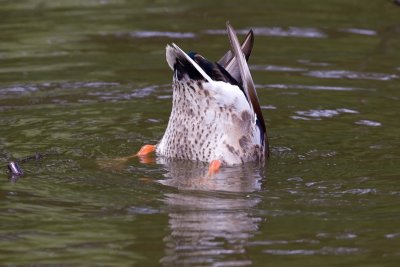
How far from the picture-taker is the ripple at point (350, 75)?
1006cm

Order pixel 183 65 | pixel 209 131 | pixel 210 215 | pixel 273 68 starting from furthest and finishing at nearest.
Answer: pixel 273 68
pixel 209 131
pixel 183 65
pixel 210 215

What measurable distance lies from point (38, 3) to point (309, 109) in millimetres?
4933

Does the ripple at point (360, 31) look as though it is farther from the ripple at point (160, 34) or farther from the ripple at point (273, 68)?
the ripple at point (160, 34)

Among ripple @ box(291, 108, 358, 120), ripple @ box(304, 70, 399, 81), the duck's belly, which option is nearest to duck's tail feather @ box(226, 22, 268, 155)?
the duck's belly

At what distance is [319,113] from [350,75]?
4.11 feet

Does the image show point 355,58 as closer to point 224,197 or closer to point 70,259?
point 224,197

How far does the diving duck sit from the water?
0.12 m

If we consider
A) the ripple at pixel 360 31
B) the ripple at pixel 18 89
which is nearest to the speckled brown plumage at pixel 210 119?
the ripple at pixel 18 89

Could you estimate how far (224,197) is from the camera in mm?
6891

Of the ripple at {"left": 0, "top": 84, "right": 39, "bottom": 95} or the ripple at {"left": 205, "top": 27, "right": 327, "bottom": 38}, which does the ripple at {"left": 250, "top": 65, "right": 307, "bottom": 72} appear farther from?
the ripple at {"left": 0, "top": 84, "right": 39, "bottom": 95}

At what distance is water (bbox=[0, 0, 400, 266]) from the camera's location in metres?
6.08

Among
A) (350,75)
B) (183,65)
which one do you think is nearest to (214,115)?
(183,65)

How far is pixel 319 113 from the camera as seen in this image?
9.06m

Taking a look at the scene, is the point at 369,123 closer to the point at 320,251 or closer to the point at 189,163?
the point at 189,163
